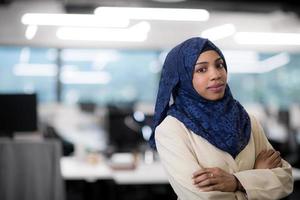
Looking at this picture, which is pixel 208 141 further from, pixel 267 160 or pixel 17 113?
pixel 17 113

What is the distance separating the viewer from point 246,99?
32.7 feet

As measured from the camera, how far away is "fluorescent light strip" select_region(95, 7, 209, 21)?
5148mm

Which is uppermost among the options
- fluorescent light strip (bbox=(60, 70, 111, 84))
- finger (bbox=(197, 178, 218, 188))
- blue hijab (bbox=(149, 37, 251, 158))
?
blue hijab (bbox=(149, 37, 251, 158))

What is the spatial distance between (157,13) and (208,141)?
3867 mm

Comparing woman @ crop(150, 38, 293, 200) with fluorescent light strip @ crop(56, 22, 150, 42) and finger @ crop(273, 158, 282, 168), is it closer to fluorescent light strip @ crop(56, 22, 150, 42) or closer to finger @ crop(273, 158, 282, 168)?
finger @ crop(273, 158, 282, 168)

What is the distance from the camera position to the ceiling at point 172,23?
726 centimetres

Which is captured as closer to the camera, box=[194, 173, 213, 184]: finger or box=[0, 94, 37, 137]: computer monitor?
box=[194, 173, 213, 184]: finger

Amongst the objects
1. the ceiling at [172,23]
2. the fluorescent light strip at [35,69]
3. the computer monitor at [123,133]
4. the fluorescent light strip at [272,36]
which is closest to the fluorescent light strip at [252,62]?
the ceiling at [172,23]

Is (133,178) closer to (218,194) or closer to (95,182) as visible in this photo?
→ (95,182)

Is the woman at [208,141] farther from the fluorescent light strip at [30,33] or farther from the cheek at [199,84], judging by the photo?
the fluorescent light strip at [30,33]

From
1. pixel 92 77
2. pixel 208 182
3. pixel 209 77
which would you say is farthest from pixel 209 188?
pixel 92 77

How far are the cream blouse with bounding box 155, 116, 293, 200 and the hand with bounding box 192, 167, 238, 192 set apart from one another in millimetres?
17

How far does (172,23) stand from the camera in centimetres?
909

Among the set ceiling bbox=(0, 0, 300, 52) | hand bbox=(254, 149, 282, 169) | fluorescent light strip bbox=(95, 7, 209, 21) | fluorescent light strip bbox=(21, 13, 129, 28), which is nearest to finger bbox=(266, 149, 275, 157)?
hand bbox=(254, 149, 282, 169)
